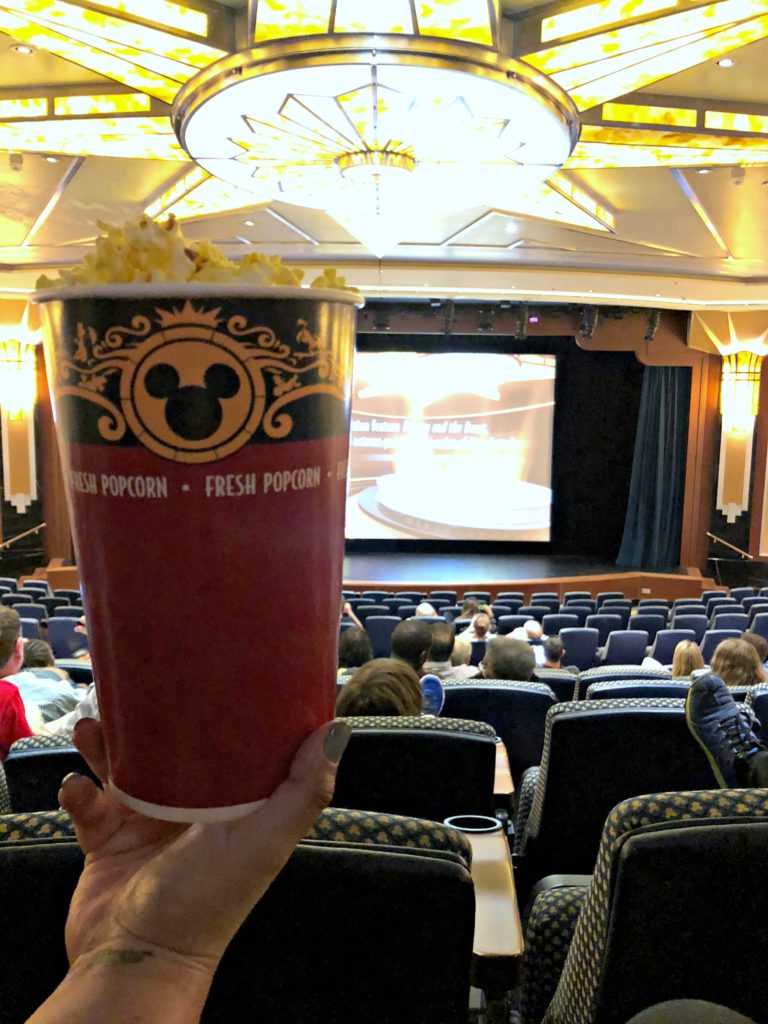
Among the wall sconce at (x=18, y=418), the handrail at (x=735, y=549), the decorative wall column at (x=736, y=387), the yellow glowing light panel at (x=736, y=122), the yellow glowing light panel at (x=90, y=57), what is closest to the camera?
the yellow glowing light panel at (x=90, y=57)

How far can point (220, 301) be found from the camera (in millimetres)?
780

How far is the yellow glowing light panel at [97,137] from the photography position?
6.30 m

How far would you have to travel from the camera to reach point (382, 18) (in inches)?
174

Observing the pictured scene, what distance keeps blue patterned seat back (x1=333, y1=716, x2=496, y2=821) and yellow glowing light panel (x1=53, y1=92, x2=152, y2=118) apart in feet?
18.1

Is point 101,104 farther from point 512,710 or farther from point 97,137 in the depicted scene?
point 512,710

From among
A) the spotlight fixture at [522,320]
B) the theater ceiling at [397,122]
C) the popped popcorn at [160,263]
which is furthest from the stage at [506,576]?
the popped popcorn at [160,263]

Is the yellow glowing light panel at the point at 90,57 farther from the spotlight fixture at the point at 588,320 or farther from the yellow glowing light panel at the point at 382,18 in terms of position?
the spotlight fixture at the point at 588,320

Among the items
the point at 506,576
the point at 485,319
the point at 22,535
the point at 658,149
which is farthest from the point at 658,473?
the point at 22,535

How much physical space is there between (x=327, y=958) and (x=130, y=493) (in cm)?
62

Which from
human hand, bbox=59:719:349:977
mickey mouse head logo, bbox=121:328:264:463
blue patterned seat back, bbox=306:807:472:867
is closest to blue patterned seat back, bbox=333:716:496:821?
blue patterned seat back, bbox=306:807:472:867

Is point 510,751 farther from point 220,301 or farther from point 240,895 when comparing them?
point 220,301

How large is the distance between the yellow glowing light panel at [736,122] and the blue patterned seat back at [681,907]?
20.3 ft

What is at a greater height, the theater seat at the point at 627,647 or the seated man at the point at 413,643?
the seated man at the point at 413,643

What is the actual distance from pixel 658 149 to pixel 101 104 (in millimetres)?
4201
